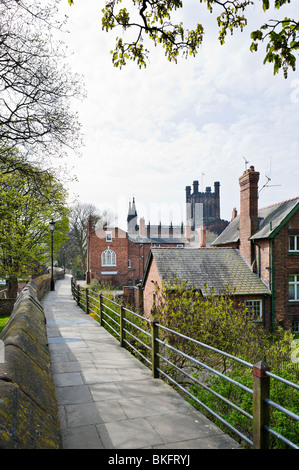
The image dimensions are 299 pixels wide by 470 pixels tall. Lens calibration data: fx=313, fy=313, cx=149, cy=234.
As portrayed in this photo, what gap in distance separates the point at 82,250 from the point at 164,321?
154 ft

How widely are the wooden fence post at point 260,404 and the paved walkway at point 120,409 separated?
426 millimetres

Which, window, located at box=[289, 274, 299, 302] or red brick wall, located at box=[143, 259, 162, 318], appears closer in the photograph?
window, located at box=[289, 274, 299, 302]

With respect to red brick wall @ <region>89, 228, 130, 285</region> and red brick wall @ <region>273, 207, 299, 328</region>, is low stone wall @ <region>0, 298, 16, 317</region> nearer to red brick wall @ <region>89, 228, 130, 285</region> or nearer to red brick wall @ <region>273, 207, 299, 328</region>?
red brick wall @ <region>273, 207, 299, 328</region>

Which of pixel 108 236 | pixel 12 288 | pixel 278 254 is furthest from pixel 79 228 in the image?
pixel 278 254

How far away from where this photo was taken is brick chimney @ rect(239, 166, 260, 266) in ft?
73.4

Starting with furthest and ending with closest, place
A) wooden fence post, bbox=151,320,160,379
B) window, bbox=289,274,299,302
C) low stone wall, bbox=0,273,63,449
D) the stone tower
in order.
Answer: the stone tower → window, bbox=289,274,299,302 → wooden fence post, bbox=151,320,160,379 → low stone wall, bbox=0,273,63,449

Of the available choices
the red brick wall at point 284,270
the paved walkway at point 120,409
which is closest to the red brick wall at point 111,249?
the red brick wall at point 284,270

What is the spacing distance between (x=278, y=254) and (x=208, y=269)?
470 centimetres

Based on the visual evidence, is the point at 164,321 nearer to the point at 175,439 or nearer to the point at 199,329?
the point at 199,329

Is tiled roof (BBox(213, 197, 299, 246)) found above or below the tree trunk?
above

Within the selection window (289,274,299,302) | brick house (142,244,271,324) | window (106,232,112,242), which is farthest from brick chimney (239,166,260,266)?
window (106,232,112,242)

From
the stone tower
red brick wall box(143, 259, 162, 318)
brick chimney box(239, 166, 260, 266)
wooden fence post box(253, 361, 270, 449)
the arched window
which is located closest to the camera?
wooden fence post box(253, 361, 270, 449)

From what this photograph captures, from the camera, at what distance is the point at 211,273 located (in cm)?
2109

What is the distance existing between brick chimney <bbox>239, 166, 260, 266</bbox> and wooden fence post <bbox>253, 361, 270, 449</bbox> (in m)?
20.4
